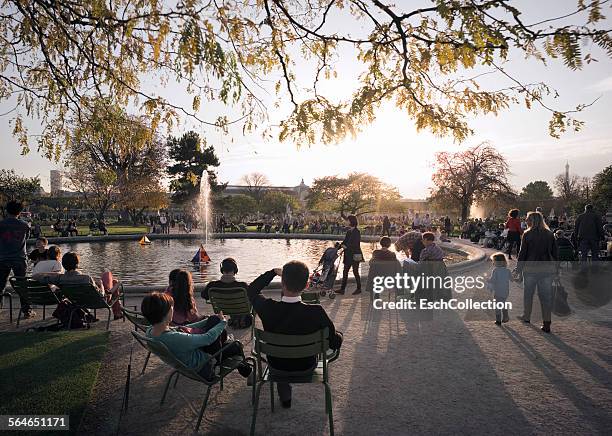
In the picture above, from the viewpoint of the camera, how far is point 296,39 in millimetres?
6191

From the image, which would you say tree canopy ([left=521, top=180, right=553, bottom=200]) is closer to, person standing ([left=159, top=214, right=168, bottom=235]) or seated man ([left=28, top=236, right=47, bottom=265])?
person standing ([left=159, top=214, right=168, bottom=235])

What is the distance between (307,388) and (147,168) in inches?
2178

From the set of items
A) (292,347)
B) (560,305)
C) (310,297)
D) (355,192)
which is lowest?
(560,305)

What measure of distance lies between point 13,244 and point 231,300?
14.7 ft

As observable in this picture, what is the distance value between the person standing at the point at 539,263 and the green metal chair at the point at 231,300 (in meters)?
4.65

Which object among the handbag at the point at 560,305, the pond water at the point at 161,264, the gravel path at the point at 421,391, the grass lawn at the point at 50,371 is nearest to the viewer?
the gravel path at the point at 421,391

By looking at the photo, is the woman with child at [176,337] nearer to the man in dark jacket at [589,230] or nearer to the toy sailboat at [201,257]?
the man in dark jacket at [589,230]

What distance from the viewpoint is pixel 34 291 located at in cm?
695

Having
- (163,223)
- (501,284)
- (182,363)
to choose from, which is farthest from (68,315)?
(163,223)

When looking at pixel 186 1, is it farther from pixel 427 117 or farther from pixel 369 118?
pixel 427 117

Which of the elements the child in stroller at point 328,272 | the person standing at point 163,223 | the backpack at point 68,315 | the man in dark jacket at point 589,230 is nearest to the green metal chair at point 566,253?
the man in dark jacket at point 589,230

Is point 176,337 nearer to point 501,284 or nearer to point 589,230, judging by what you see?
point 501,284

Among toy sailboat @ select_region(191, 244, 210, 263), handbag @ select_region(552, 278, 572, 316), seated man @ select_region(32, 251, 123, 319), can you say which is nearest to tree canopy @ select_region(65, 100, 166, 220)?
seated man @ select_region(32, 251, 123, 319)

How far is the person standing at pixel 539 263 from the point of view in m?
6.83
